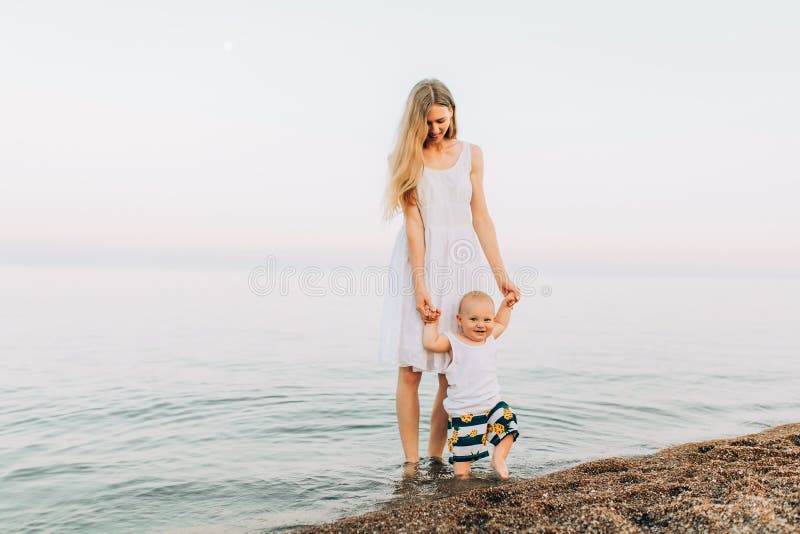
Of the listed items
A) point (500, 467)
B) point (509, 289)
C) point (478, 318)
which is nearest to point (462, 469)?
point (500, 467)

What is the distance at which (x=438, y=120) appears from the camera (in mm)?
3754

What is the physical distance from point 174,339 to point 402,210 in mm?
9374

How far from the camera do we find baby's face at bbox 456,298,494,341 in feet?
12.3

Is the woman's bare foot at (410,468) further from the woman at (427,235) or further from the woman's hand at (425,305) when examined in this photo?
the woman's hand at (425,305)

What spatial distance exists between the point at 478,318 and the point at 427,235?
0.65 metres

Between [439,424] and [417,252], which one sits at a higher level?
[417,252]

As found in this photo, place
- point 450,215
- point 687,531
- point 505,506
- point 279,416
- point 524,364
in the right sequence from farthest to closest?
point 524,364, point 279,416, point 450,215, point 505,506, point 687,531

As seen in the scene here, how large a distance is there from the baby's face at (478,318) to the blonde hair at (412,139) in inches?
30.7

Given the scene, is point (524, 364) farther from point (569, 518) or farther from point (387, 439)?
point (569, 518)

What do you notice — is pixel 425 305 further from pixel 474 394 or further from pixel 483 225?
pixel 483 225

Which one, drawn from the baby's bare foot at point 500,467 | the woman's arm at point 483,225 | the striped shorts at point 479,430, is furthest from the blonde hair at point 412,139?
the baby's bare foot at point 500,467

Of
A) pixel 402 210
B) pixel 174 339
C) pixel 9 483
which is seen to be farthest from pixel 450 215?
pixel 174 339

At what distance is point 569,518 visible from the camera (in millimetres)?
Answer: 2459

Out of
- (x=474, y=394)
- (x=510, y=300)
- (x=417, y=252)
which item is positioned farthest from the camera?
(x=510, y=300)
